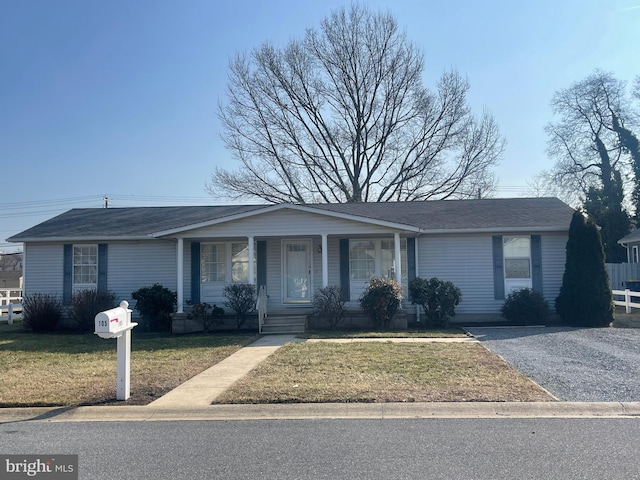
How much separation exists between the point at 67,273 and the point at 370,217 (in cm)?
1053

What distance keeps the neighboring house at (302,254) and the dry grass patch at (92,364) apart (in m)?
2.92

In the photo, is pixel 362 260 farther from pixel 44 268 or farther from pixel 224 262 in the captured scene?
pixel 44 268

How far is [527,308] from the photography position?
15234 millimetres

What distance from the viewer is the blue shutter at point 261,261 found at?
56.4ft

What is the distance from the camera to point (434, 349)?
10.6 meters

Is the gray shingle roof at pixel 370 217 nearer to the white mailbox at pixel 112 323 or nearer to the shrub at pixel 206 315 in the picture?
the shrub at pixel 206 315

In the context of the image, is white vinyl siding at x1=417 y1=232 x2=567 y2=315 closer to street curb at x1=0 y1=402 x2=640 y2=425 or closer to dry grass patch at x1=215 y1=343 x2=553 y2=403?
dry grass patch at x1=215 y1=343 x2=553 y2=403

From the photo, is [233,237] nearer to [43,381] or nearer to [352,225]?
[352,225]

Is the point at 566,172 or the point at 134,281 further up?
the point at 566,172

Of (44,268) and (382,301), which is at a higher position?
(44,268)

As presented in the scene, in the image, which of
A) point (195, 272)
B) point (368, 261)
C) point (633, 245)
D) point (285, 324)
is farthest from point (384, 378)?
point (633, 245)

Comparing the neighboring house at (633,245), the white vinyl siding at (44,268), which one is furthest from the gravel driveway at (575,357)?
the neighboring house at (633,245)

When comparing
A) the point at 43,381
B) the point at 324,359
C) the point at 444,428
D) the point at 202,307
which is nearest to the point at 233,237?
the point at 202,307

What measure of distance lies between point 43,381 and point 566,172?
40442mm
